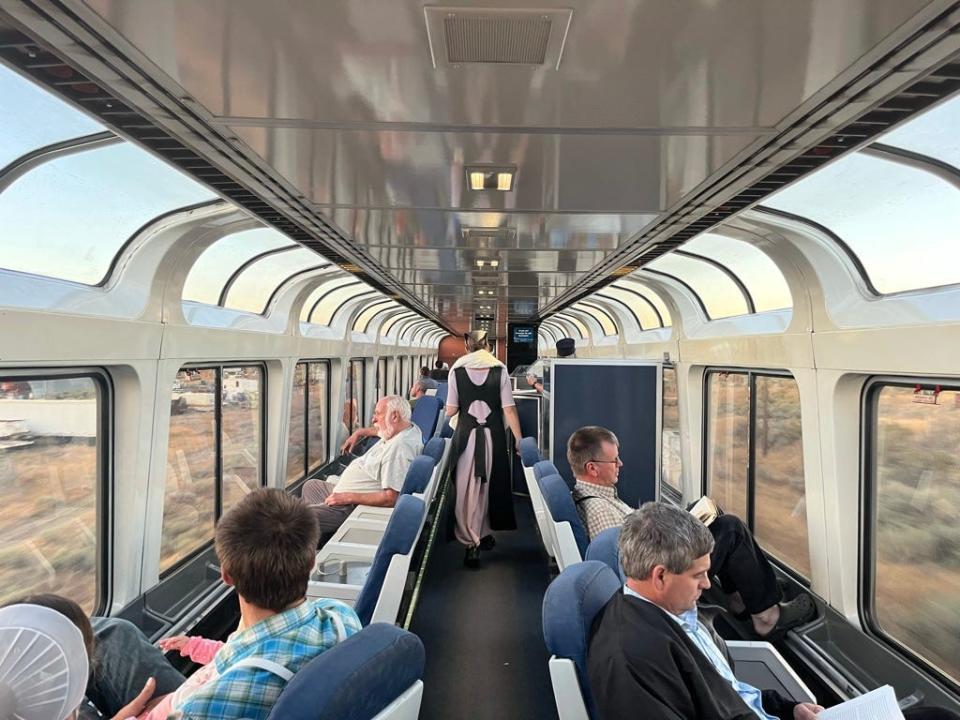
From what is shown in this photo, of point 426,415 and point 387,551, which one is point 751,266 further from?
point 426,415

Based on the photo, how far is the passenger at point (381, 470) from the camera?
5109 mm

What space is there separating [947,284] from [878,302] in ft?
1.26

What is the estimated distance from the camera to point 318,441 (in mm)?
9203

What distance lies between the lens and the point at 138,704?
2238 millimetres

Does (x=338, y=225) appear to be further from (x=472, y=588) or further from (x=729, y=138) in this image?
(x=472, y=588)

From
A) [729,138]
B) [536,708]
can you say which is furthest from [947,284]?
[536,708]

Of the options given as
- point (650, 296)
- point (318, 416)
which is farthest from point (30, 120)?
point (318, 416)

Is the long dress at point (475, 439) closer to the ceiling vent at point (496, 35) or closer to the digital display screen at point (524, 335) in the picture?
the ceiling vent at point (496, 35)

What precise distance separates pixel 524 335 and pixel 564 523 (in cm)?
1337

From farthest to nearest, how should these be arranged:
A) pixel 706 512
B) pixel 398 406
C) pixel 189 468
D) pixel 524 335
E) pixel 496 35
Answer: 1. pixel 524 335
2. pixel 398 406
3. pixel 189 468
4. pixel 706 512
5. pixel 496 35

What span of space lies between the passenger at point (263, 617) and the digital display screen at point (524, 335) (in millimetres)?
14542

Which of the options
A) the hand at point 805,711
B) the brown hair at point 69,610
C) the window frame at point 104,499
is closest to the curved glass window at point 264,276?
the window frame at point 104,499

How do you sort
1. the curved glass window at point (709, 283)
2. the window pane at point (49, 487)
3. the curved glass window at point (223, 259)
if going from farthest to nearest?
the curved glass window at point (709, 283), the curved glass window at point (223, 259), the window pane at point (49, 487)

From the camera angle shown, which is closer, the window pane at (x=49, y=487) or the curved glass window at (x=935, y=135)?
the curved glass window at (x=935, y=135)
